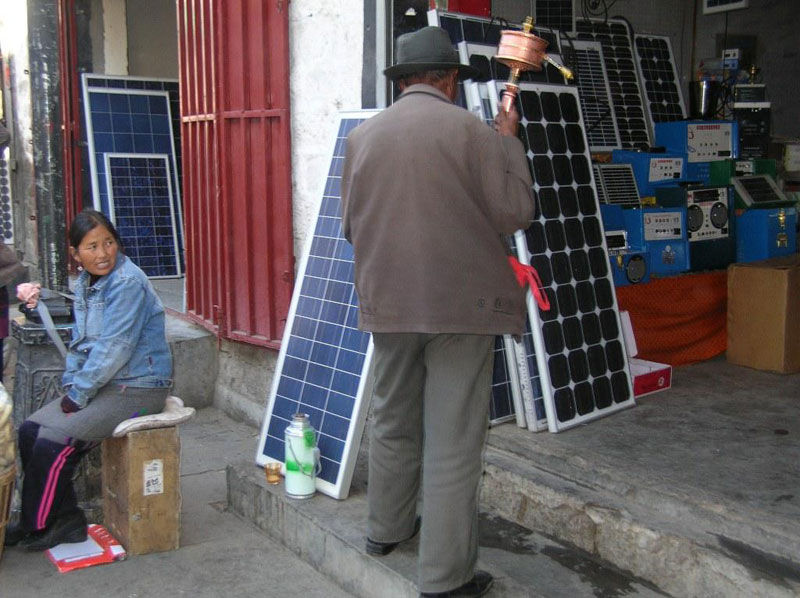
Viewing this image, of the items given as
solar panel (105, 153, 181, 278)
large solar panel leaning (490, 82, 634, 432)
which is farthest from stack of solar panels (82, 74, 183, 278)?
large solar panel leaning (490, 82, 634, 432)

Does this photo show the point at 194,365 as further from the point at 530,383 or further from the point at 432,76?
the point at 432,76

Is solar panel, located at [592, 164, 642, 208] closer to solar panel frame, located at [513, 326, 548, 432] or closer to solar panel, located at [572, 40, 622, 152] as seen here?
solar panel, located at [572, 40, 622, 152]

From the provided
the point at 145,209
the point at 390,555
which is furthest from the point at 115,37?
the point at 390,555

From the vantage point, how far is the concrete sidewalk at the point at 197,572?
12.0ft

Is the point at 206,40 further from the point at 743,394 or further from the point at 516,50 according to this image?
the point at 743,394

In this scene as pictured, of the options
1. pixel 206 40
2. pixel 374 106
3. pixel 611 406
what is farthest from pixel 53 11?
pixel 611 406

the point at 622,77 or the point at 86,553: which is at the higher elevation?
the point at 622,77

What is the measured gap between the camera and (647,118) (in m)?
6.82

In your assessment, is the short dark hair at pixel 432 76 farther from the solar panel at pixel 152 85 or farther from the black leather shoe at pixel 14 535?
the solar panel at pixel 152 85

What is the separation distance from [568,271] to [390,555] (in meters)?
1.65

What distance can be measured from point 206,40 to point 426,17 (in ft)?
6.60

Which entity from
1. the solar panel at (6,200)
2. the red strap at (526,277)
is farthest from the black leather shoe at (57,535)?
the solar panel at (6,200)

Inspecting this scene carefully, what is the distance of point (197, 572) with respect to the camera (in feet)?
12.5

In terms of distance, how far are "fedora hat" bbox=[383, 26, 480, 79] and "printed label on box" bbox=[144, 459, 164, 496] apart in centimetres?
192
